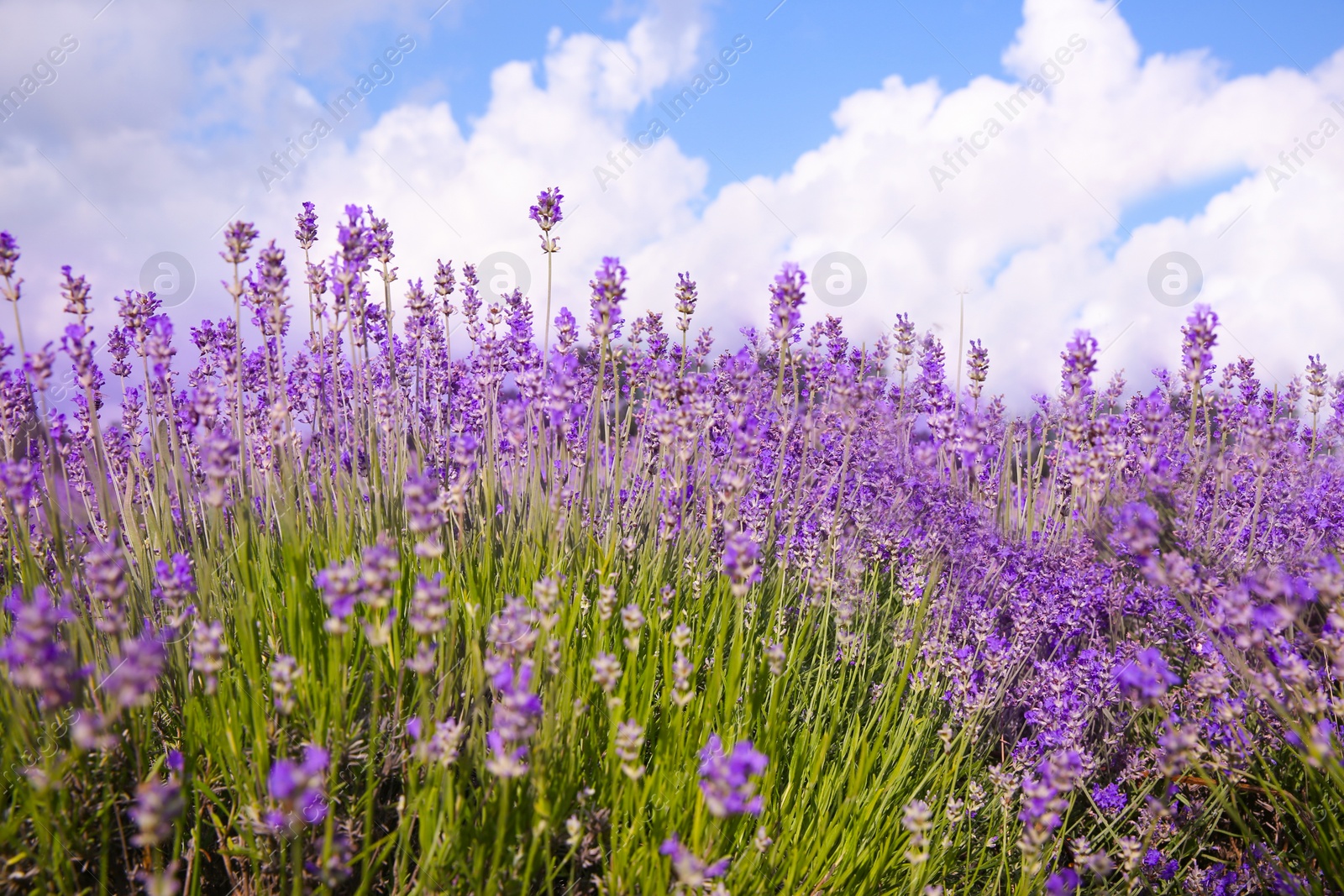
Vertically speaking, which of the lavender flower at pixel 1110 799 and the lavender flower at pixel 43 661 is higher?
the lavender flower at pixel 43 661

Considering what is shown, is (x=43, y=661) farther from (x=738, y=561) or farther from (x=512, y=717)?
(x=738, y=561)

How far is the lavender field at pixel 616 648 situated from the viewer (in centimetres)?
163

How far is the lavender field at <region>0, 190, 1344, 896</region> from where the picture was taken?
1633 millimetres

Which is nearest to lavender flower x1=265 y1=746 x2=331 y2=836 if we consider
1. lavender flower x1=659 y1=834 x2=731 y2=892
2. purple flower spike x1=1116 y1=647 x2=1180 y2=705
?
lavender flower x1=659 y1=834 x2=731 y2=892

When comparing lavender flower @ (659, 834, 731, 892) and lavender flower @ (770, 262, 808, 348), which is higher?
lavender flower @ (770, 262, 808, 348)

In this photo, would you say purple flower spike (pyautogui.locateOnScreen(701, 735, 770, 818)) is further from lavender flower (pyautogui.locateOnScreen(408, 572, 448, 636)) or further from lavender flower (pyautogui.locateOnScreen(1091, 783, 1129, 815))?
lavender flower (pyautogui.locateOnScreen(1091, 783, 1129, 815))

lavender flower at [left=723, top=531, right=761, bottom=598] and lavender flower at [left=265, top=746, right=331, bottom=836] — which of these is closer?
lavender flower at [left=265, top=746, right=331, bottom=836]

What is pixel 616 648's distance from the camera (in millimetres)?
2379

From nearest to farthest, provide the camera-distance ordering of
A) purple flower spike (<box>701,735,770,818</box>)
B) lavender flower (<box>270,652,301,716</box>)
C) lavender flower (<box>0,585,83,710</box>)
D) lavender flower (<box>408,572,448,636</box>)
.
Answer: lavender flower (<box>0,585,83,710</box>), purple flower spike (<box>701,735,770,818</box>), lavender flower (<box>408,572,448,636</box>), lavender flower (<box>270,652,301,716</box>)

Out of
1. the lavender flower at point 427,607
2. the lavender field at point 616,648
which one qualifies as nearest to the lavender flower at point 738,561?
the lavender field at point 616,648

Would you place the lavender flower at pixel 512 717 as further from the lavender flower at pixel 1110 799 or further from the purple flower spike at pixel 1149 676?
the lavender flower at pixel 1110 799

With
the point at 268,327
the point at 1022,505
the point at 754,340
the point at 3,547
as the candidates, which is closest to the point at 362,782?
the point at 268,327

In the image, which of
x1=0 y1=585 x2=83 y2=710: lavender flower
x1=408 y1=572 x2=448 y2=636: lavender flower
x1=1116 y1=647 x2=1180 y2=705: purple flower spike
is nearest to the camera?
x1=0 y1=585 x2=83 y2=710: lavender flower

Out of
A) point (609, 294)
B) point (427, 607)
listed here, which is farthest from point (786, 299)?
point (427, 607)
